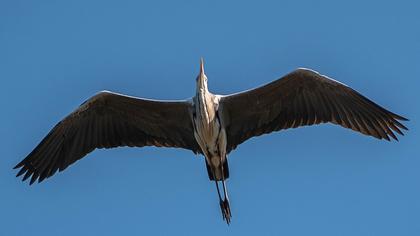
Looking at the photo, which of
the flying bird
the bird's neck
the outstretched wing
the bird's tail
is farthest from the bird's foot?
the bird's neck

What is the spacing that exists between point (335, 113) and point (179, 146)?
9.37 feet

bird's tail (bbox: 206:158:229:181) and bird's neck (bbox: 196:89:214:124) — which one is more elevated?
bird's neck (bbox: 196:89:214:124)

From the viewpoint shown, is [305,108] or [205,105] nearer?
[205,105]

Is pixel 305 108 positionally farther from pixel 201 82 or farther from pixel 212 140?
pixel 201 82

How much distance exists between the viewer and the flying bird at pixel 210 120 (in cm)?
1509

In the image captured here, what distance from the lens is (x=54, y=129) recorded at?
15672 millimetres

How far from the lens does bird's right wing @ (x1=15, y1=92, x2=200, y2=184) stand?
51.1 feet

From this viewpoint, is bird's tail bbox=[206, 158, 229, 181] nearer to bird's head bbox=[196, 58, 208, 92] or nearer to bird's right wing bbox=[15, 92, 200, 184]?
bird's right wing bbox=[15, 92, 200, 184]

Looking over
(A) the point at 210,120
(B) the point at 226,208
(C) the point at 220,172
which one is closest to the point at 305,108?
(A) the point at 210,120

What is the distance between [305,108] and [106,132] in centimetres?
360

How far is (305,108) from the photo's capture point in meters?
15.3

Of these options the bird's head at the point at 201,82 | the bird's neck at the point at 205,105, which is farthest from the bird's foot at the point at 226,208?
the bird's head at the point at 201,82

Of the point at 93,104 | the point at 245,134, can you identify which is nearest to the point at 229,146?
the point at 245,134

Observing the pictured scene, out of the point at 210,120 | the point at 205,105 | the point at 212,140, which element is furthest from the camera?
the point at 212,140
